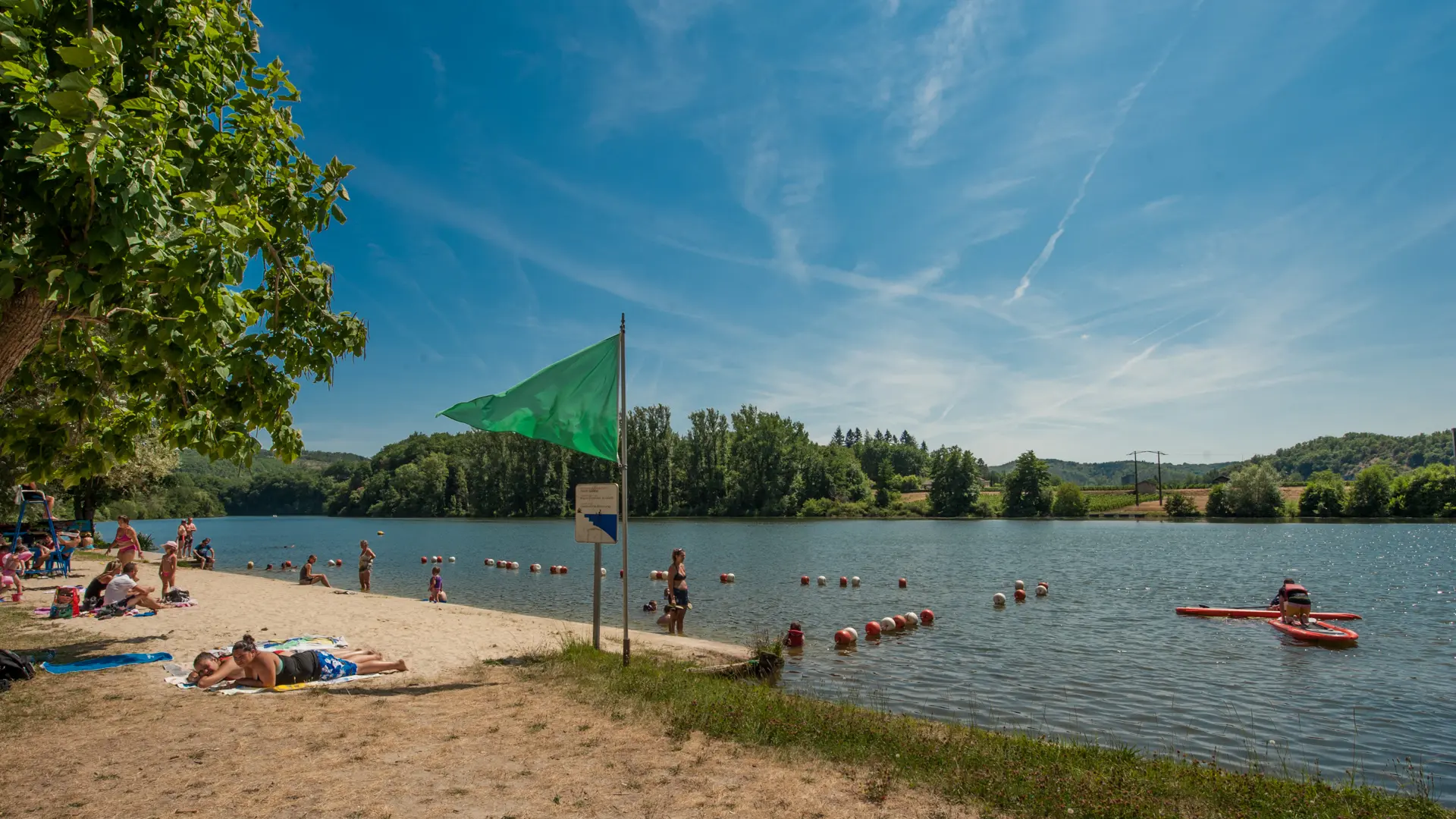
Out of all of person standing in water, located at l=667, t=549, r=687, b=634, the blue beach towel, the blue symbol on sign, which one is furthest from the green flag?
person standing in water, located at l=667, t=549, r=687, b=634

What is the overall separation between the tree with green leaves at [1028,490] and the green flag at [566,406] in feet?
338

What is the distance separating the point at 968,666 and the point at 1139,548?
39029 mm

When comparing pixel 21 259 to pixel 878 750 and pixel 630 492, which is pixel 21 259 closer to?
pixel 878 750

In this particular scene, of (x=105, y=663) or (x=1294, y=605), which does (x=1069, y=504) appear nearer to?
(x=1294, y=605)

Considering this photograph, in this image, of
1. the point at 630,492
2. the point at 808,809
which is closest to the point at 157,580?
the point at 808,809

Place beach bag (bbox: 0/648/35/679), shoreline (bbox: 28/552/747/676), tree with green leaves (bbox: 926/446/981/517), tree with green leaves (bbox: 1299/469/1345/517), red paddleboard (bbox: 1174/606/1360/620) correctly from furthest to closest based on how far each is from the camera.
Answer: tree with green leaves (bbox: 926/446/981/517)
tree with green leaves (bbox: 1299/469/1345/517)
red paddleboard (bbox: 1174/606/1360/620)
shoreline (bbox: 28/552/747/676)
beach bag (bbox: 0/648/35/679)

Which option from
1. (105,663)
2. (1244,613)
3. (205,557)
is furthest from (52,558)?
(1244,613)

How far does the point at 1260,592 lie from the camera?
2694 cm

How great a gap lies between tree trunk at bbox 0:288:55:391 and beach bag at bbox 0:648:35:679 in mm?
6054

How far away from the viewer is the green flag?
10.1 m

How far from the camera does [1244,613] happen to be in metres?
21.1

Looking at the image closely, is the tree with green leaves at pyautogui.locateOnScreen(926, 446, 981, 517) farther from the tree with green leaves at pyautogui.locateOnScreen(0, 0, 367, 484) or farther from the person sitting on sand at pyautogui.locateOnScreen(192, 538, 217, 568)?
the tree with green leaves at pyautogui.locateOnScreen(0, 0, 367, 484)

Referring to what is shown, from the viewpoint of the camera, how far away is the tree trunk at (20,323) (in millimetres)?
5348

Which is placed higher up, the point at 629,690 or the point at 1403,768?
the point at 629,690
